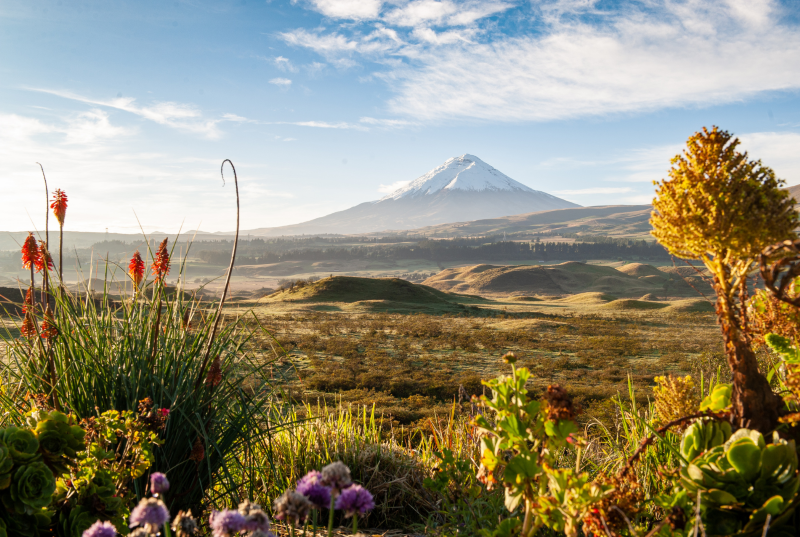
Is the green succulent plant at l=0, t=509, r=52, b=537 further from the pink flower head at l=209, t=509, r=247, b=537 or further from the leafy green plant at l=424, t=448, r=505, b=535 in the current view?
the leafy green plant at l=424, t=448, r=505, b=535

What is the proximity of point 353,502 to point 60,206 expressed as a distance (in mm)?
2591

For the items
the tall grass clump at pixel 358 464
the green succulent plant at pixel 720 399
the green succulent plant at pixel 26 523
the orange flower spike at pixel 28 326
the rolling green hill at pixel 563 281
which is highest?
the orange flower spike at pixel 28 326

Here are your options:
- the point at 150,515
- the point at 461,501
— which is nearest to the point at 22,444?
the point at 150,515

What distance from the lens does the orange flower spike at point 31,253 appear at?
97.5 inches

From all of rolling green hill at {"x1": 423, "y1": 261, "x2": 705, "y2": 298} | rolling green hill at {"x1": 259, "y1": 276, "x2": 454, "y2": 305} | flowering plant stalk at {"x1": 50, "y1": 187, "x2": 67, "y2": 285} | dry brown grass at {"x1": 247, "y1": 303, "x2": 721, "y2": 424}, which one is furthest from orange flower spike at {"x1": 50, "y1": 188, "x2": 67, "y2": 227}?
rolling green hill at {"x1": 423, "y1": 261, "x2": 705, "y2": 298}

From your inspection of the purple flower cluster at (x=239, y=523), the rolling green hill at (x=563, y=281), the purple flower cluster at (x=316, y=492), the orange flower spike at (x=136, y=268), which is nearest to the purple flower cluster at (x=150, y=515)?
the purple flower cluster at (x=239, y=523)

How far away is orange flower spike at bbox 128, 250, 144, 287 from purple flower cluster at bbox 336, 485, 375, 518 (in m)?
2.23

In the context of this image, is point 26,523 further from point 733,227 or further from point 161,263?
point 733,227

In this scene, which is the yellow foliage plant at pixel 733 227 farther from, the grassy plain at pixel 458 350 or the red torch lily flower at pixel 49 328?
the grassy plain at pixel 458 350

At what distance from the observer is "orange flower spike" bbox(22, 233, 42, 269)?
2.48 metres

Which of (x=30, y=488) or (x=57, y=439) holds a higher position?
(x=57, y=439)

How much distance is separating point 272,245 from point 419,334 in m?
179

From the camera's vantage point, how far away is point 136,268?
2.78 metres

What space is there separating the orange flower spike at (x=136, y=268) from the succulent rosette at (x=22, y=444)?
4.51 feet
